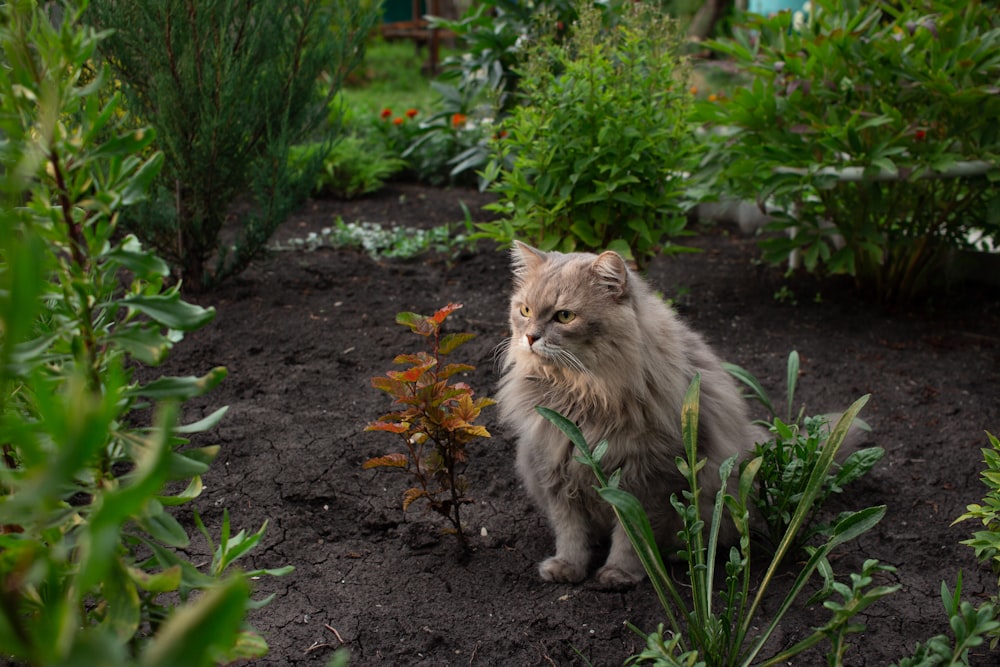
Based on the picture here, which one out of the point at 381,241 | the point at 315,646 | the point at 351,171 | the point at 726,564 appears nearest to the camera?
the point at 726,564

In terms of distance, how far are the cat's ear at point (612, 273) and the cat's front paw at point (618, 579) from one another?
0.87m

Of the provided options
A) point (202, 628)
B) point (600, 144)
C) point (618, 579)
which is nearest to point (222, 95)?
point (600, 144)

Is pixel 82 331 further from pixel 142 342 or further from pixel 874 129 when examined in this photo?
pixel 874 129

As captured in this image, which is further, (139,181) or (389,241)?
(389,241)

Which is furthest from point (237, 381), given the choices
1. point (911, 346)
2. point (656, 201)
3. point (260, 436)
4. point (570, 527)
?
point (911, 346)

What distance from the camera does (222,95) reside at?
390 centimetres

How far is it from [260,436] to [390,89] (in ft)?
31.6

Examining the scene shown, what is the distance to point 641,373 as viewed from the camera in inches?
94.8

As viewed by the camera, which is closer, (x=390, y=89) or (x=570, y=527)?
(x=570, y=527)

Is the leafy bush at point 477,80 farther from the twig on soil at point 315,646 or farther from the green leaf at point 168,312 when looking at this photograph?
the green leaf at point 168,312

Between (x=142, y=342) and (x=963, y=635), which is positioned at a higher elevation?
(x=142, y=342)

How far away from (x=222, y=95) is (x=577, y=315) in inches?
97.3

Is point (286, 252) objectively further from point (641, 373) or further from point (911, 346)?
point (911, 346)

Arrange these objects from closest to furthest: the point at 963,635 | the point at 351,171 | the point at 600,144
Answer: the point at 963,635
the point at 600,144
the point at 351,171
